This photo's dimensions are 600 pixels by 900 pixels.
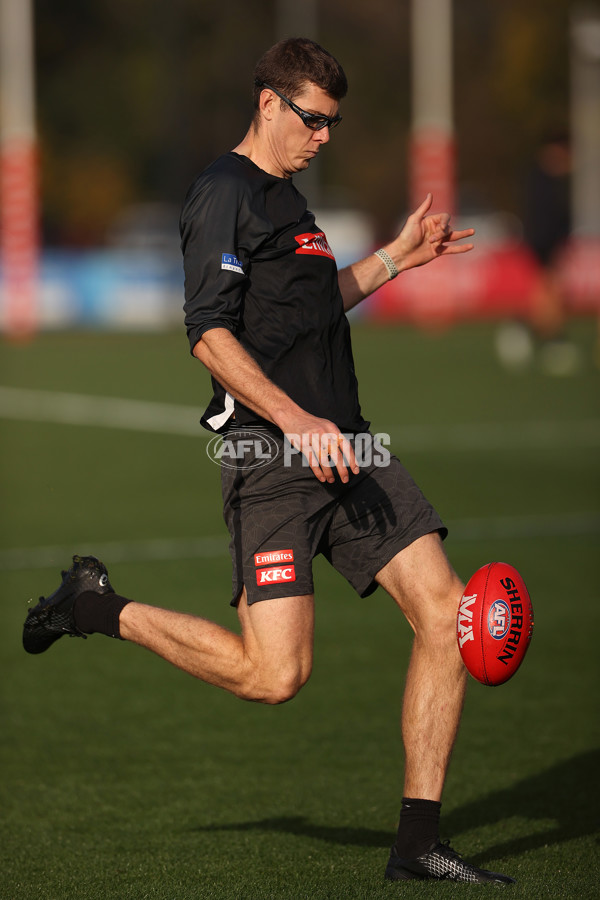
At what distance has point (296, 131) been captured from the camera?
4.93 meters

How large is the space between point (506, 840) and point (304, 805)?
749 millimetres

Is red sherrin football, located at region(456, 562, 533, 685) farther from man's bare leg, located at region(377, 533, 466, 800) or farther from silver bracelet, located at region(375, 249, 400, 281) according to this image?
silver bracelet, located at region(375, 249, 400, 281)

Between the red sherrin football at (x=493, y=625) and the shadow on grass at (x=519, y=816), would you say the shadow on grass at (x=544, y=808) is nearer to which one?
the shadow on grass at (x=519, y=816)

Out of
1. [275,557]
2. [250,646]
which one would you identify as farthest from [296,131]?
[250,646]

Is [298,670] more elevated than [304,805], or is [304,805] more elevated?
[298,670]

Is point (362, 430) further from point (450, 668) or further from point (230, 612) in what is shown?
point (230, 612)

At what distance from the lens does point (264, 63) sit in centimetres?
495

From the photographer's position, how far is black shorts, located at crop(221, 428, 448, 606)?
4.82m

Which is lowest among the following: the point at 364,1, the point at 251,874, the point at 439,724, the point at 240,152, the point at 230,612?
the point at 251,874

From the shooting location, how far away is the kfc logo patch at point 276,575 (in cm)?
480

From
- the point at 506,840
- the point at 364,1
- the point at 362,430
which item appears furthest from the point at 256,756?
the point at 364,1

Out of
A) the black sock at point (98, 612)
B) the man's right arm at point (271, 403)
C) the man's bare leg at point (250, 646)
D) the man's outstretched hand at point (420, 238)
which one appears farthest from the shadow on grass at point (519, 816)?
the man's outstretched hand at point (420, 238)

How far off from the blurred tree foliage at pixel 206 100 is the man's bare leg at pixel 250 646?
50.4 meters

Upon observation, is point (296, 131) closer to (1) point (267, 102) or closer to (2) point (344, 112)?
(1) point (267, 102)
